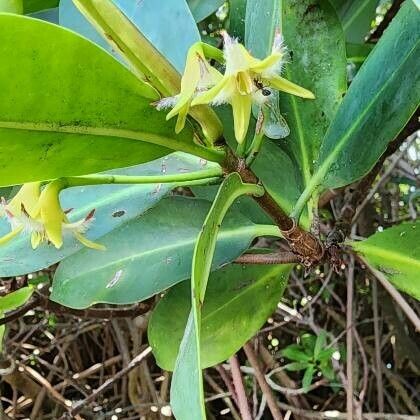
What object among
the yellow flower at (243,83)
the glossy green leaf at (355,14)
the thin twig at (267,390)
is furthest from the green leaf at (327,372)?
the yellow flower at (243,83)

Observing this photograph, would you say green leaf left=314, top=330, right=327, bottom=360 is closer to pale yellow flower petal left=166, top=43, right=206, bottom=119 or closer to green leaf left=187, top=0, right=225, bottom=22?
green leaf left=187, top=0, right=225, bottom=22

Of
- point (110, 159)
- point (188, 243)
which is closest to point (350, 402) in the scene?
point (188, 243)

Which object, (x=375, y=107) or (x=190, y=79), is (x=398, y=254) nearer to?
(x=375, y=107)

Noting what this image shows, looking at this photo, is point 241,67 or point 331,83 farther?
point 331,83

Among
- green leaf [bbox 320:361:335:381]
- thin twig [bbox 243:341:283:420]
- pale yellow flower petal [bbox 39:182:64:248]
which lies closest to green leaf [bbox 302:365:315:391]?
green leaf [bbox 320:361:335:381]

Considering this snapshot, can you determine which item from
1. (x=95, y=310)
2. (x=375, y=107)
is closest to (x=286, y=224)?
(x=375, y=107)

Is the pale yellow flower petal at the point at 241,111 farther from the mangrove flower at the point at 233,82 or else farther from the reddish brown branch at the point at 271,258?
the reddish brown branch at the point at 271,258

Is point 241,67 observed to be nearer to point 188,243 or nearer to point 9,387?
point 188,243

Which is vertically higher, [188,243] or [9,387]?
[188,243]
